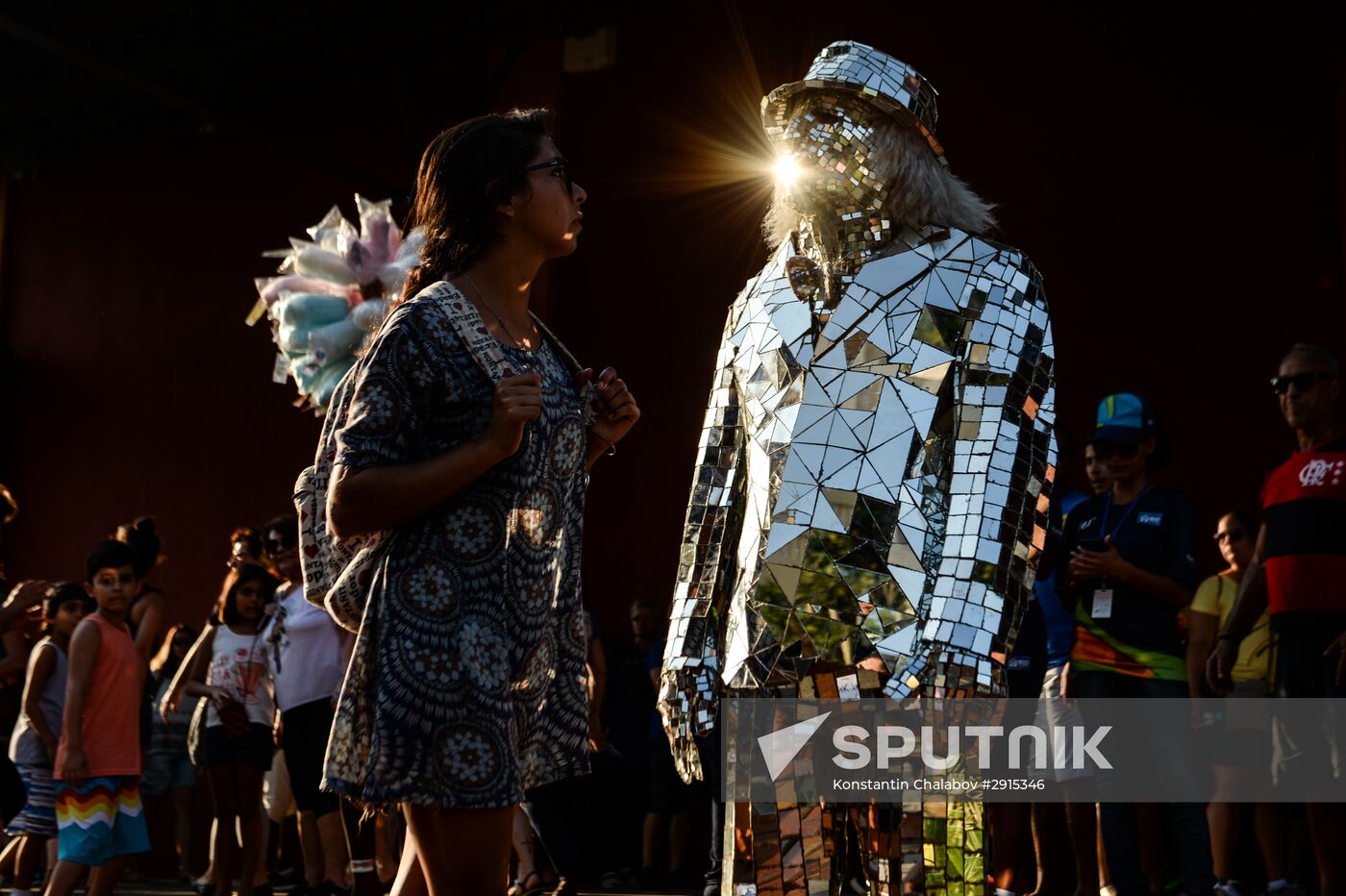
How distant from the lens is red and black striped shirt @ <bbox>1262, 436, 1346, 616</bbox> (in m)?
5.21

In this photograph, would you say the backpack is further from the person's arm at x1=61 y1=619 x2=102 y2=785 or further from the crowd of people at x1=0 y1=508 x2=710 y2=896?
the person's arm at x1=61 y1=619 x2=102 y2=785

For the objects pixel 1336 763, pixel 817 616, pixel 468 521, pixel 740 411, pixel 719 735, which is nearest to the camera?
pixel 468 521

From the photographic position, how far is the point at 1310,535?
207 inches

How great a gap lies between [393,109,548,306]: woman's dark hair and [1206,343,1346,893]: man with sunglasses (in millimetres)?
3374

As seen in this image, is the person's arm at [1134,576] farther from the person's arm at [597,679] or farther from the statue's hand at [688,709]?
the person's arm at [597,679]

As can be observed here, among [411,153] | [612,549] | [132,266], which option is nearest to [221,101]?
[132,266]

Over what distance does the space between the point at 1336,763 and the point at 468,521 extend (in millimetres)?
3458

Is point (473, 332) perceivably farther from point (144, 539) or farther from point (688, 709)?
point (144, 539)

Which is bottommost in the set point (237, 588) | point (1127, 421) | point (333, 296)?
point (237, 588)

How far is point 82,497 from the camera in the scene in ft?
43.0

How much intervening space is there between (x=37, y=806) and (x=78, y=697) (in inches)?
31.2

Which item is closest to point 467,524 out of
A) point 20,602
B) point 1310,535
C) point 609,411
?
point 609,411

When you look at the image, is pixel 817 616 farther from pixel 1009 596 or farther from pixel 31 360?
pixel 31 360

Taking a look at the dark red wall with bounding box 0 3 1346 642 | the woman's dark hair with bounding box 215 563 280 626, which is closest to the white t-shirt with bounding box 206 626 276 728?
the woman's dark hair with bounding box 215 563 280 626
